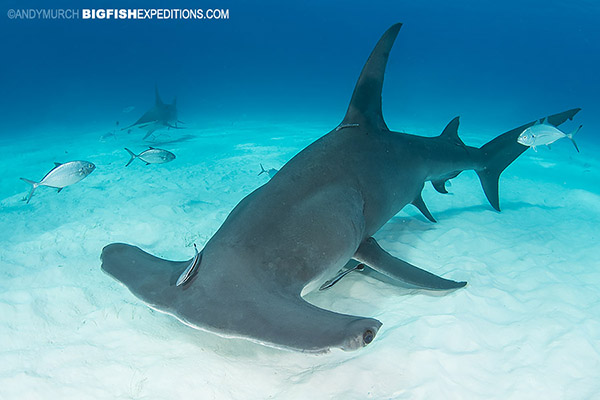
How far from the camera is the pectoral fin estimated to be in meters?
3.02

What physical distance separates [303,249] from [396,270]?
1.11m

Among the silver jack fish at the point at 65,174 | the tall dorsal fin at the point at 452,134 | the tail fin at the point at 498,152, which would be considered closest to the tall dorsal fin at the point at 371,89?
the tall dorsal fin at the point at 452,134

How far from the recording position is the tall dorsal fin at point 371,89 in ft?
12.6

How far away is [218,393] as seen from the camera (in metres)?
2.18

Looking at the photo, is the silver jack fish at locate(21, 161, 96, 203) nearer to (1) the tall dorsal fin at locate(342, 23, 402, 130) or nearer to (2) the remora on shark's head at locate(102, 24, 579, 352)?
(2) the remora on shark's head at locate(102, 24, 579, 352)

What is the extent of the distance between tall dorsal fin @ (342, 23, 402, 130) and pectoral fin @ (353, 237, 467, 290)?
1531 millimetres

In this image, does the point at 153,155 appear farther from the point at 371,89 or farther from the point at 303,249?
the point at 303,249

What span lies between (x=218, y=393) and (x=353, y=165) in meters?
2.32

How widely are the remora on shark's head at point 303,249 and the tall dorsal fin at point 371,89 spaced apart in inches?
0.5

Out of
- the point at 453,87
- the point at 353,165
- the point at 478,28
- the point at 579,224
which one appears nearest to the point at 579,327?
the point at 353,165

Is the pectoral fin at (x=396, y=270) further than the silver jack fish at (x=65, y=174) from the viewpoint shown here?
No

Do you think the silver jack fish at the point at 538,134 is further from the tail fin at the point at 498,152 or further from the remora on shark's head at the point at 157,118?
the remora on shark's head at the point at 157,118

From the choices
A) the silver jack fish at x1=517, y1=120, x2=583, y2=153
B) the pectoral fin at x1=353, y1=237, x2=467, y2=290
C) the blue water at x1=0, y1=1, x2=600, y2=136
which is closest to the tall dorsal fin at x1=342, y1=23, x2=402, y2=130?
the pectoral fin at x1=353, y1=237, x2=467, y2=290

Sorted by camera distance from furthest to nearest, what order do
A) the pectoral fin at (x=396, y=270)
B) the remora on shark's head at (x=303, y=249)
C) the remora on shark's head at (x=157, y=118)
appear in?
the remora on shark's head at (x=157, y=118), the pectoral fin at (x=396, y=270), the remora on shark's head at (x=303, y=249)
